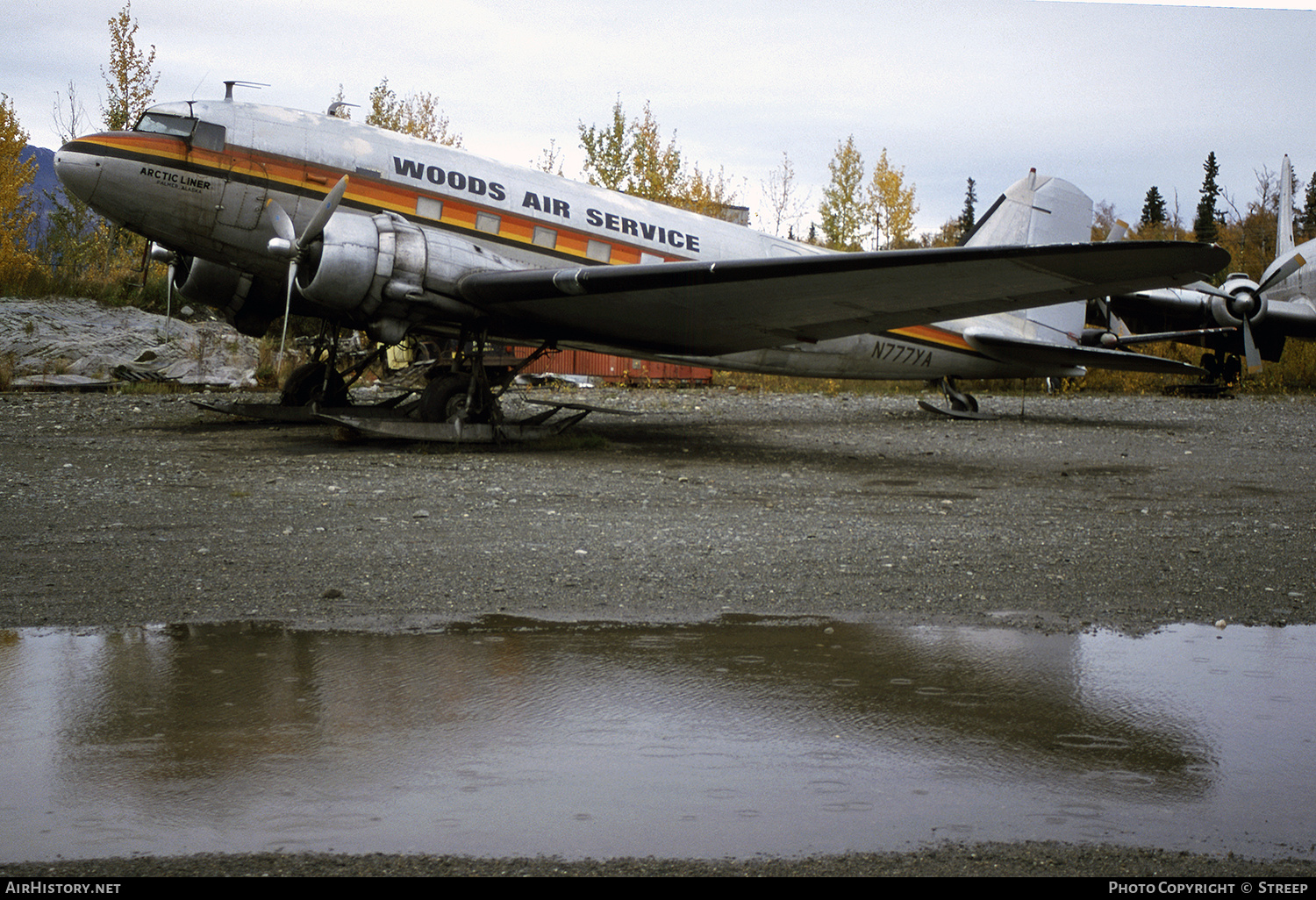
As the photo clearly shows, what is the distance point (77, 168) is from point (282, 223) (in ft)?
6.33

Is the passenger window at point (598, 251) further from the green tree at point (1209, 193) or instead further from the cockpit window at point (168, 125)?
the green tree at point (1209, 193)

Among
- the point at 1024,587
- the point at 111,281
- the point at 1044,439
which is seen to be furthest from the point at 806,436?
the point at 111,281

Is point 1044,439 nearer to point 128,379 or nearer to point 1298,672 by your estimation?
point 1298,672

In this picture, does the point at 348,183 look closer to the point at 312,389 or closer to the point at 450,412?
the point at 450,412

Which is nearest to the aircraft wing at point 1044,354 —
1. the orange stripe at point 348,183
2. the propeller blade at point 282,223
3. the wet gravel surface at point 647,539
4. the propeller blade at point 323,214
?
the wet gravel surface at point 647,539

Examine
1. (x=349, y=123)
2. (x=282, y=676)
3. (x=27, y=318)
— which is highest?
(x=349, y=123)

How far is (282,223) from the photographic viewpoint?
9727 millimetres

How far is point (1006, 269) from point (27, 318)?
62.1ft

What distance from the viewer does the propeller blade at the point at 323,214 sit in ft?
30.2

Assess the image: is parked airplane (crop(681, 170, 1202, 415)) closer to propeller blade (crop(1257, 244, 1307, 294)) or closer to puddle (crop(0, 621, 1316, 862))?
propeller blade (crop(1257, 244, 1307, 294))

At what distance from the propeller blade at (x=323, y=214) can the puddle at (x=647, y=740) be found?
6452 millimetres

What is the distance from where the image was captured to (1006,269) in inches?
332

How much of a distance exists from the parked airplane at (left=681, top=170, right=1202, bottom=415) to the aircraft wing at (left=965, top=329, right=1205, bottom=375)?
13mm

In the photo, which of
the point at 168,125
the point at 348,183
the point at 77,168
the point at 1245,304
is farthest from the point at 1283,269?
the point at 77,168
